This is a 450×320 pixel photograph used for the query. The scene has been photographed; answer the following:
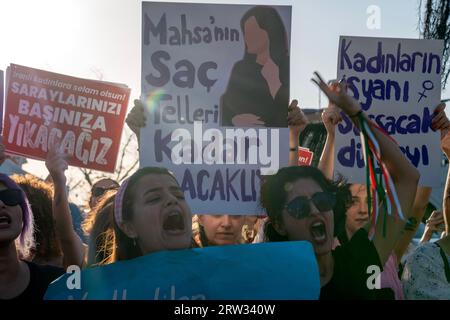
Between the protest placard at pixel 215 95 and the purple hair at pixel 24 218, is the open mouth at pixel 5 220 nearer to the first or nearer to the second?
the purple hair at pixel 24 218

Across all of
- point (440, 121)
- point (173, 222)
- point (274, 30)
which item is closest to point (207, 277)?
point (173, 222)

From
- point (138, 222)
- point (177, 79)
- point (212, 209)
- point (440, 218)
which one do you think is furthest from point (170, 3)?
point (440, 218)

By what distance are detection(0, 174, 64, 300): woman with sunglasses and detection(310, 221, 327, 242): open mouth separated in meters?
1.03

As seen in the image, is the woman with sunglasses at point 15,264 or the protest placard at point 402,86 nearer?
the woman with sunglasses at point 15,264

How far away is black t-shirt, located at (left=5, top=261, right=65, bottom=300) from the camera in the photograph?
9.23 feet

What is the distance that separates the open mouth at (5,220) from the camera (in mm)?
2869

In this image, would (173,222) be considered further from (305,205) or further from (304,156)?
(304,156)

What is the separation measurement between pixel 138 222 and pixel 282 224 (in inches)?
23.3

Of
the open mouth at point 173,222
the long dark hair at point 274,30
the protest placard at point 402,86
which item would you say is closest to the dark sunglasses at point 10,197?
the open mouth at point 173,222

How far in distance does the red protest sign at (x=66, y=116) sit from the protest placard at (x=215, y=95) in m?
0.42

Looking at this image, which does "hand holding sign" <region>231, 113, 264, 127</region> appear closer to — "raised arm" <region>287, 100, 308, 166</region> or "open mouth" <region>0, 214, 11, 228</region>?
"raised arm" <region>287, 100, 308, 166</region>

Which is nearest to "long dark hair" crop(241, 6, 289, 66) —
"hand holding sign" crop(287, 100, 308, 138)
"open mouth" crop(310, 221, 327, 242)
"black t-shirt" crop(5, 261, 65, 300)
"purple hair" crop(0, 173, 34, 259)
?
"hand holding sign" crop(287, 100, 308, 138)
